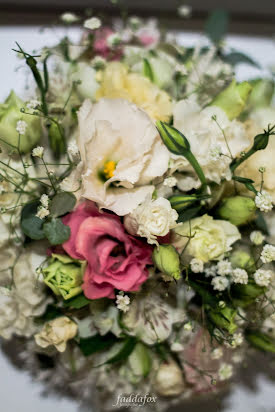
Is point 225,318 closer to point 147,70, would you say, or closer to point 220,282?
point 220,282

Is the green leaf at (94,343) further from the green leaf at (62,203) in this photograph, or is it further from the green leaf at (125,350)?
the green leaf at (62,203)

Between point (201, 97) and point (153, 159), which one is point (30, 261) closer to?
point (153, 159)

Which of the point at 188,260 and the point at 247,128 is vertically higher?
the point at 247,128

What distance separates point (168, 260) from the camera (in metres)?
0.52

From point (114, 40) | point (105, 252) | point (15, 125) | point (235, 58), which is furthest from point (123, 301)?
point (235, 58)

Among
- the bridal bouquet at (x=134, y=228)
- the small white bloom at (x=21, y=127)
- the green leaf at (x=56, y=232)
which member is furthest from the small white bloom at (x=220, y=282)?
the small white bloom at (x=21, y=127)

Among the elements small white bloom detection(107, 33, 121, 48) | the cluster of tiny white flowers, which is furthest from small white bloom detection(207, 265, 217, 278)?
small white bloom detection(107, 33, 121, 48)

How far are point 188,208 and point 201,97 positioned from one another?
231mm

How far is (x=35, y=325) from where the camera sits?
2.15 feet

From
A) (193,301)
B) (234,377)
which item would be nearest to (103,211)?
(193,301)

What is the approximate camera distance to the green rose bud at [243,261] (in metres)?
0.59

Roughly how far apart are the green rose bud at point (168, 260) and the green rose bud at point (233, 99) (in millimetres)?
234

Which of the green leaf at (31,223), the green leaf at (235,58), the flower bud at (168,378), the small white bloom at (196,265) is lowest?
the flower bud at (168,378)

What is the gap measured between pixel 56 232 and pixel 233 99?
32 centimetres
